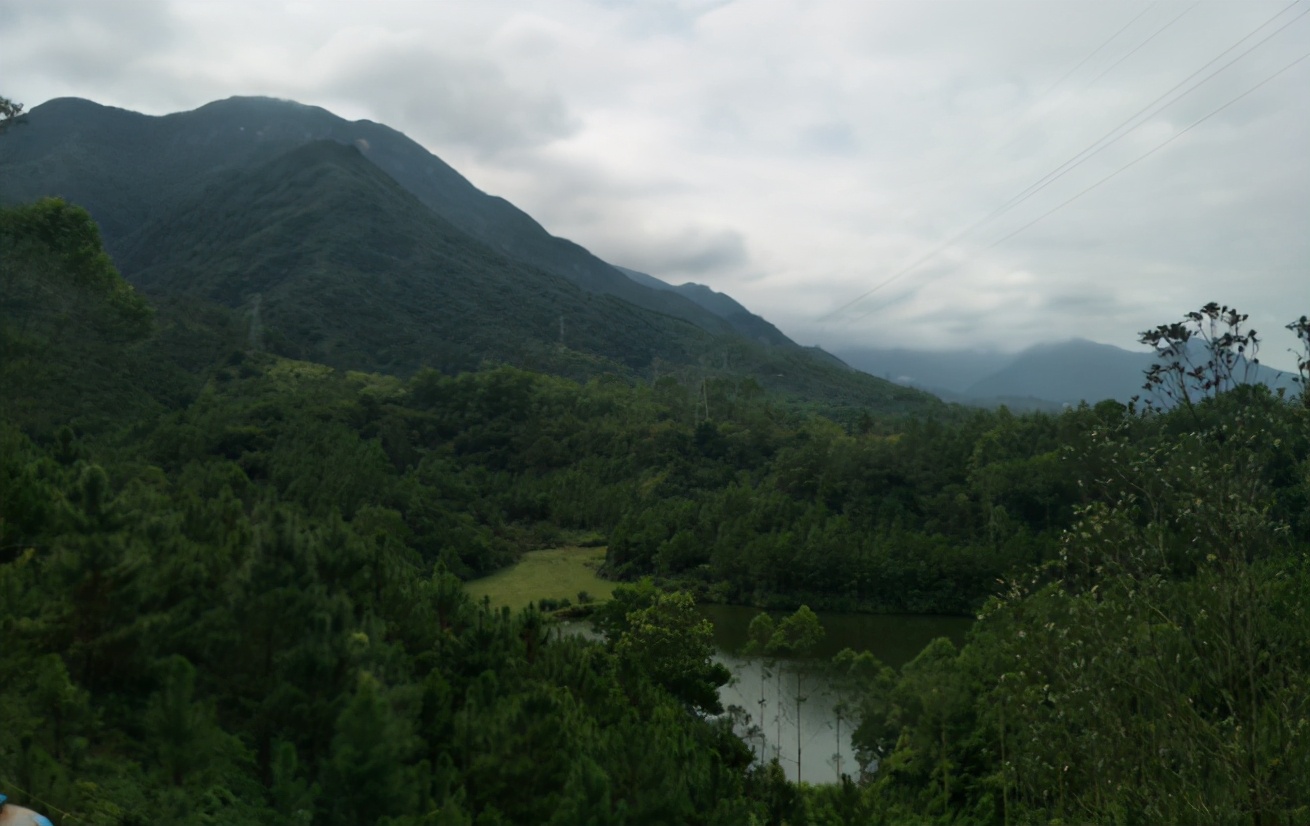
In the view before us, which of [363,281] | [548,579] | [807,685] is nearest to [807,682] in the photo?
[807,685]

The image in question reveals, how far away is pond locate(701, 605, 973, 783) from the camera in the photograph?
1742 centimetres

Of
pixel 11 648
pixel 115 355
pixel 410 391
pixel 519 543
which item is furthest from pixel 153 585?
pixel 410 391

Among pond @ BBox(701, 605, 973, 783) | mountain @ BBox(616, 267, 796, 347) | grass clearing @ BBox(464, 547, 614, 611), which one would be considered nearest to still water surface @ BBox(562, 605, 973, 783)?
pond @ BBox(701, 605, 973, 783)

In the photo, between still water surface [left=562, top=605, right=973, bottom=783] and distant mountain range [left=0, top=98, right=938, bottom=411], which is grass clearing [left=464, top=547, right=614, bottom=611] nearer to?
still water surface [left=562, top=605, right=973, bottom=783]

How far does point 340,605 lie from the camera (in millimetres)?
7902

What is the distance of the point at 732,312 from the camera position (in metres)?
131

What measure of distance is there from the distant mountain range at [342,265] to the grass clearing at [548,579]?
2590cm

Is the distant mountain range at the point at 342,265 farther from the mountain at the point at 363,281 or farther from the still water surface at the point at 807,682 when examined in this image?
the still water surface at the point at 807,682

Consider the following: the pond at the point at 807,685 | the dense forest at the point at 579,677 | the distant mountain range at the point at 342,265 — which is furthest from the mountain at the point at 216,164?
the dense forest at the point at 579,677

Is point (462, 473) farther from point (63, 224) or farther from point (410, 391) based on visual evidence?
point (63, 224)

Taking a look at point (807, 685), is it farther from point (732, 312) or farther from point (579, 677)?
point (732, 312)

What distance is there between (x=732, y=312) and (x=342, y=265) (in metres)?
63.3

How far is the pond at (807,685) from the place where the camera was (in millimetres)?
17422

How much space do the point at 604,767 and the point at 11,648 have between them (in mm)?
4629
